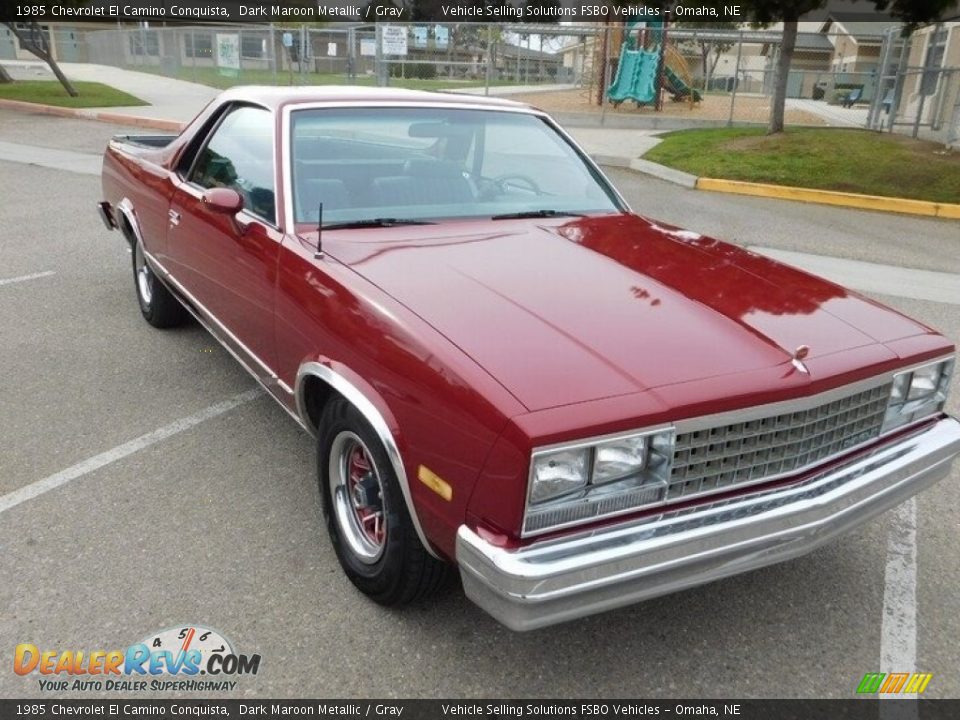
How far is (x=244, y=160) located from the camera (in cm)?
370

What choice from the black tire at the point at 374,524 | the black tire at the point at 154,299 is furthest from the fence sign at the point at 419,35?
the black tire at the point at 374,524

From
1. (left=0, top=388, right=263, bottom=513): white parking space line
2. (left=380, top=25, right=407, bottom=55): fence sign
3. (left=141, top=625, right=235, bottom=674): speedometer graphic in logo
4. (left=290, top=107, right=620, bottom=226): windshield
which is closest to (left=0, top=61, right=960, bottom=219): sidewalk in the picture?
(left=380, top=25, right=407, bottom=55): fence sign

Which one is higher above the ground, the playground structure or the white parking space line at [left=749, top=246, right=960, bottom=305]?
the playground structure

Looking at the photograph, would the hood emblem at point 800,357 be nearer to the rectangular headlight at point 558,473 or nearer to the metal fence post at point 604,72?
the rectangular headlight at point 558,473

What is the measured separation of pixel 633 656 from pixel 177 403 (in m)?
2.69

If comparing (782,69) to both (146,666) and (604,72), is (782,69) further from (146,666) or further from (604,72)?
(146,666)

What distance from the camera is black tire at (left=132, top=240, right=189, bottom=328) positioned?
4926 millimetres

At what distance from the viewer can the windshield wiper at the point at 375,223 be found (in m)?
3.11

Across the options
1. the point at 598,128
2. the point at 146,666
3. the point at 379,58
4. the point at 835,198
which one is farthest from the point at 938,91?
the point at 146,666

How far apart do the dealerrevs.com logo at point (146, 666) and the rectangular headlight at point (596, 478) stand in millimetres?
1075

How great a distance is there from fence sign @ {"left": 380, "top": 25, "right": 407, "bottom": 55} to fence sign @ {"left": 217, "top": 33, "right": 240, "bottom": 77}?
7334mm

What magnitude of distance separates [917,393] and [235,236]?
2669 millimetres

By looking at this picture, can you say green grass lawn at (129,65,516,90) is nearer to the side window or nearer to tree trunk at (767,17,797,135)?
tree trunk at (767,17,797,135)

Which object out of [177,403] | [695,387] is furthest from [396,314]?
[177,403]
